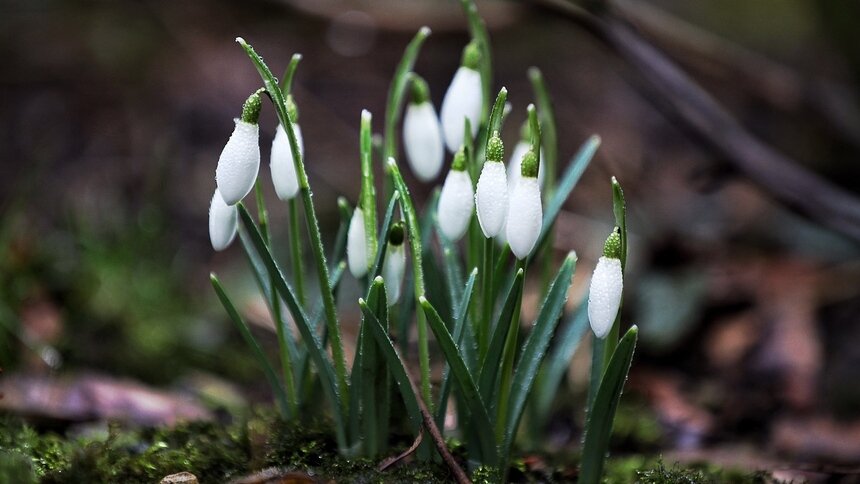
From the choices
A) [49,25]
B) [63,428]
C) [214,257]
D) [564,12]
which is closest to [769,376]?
[564,12]

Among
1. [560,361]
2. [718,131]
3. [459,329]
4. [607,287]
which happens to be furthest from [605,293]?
[718,131]

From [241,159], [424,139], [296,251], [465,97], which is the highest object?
[465,97]

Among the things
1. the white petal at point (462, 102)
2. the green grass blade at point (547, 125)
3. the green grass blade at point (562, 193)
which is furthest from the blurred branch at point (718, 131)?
the white petal at point (462, 102)

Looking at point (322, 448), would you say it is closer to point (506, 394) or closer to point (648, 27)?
point (506, 394)

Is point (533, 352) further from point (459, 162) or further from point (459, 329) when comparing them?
point (459, 162)

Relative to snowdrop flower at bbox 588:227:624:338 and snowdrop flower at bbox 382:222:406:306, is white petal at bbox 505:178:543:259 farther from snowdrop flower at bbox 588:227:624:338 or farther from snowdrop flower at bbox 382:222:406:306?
snowdrop flower at bbox 382:222:406:306

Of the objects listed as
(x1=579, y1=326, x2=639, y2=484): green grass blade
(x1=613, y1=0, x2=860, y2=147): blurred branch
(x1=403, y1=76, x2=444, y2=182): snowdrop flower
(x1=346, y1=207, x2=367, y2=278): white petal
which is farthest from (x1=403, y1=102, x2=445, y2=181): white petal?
(x1=613, y1=0, x2=860, y2=147): blurred branch

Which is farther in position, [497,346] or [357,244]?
[357,244]
